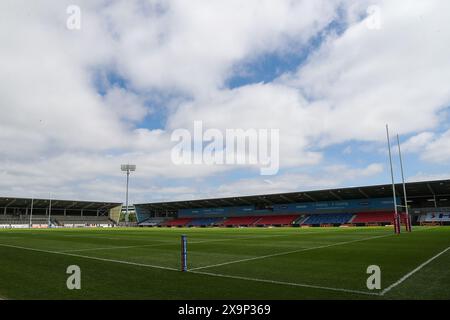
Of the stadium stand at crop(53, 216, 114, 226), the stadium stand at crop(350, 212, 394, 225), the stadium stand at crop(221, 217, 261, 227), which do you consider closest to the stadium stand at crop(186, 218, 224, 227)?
the stadium stand at crop(221, 217, 261, 227)

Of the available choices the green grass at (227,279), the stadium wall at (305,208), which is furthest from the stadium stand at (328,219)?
the green grass at (227,279)

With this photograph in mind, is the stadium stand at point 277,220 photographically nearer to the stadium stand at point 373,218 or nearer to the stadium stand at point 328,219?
the stadium stand at point 328,219

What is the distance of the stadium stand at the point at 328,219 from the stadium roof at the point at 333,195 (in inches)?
158

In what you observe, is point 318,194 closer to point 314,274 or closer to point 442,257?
point 442,257

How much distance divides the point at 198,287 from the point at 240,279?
1.48 m

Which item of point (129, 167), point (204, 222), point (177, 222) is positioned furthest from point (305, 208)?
point (129, 167)

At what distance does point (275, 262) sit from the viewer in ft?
40.9

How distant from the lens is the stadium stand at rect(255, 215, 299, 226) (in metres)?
81.6

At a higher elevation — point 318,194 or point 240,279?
point 318,194

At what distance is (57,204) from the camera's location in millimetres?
108812
